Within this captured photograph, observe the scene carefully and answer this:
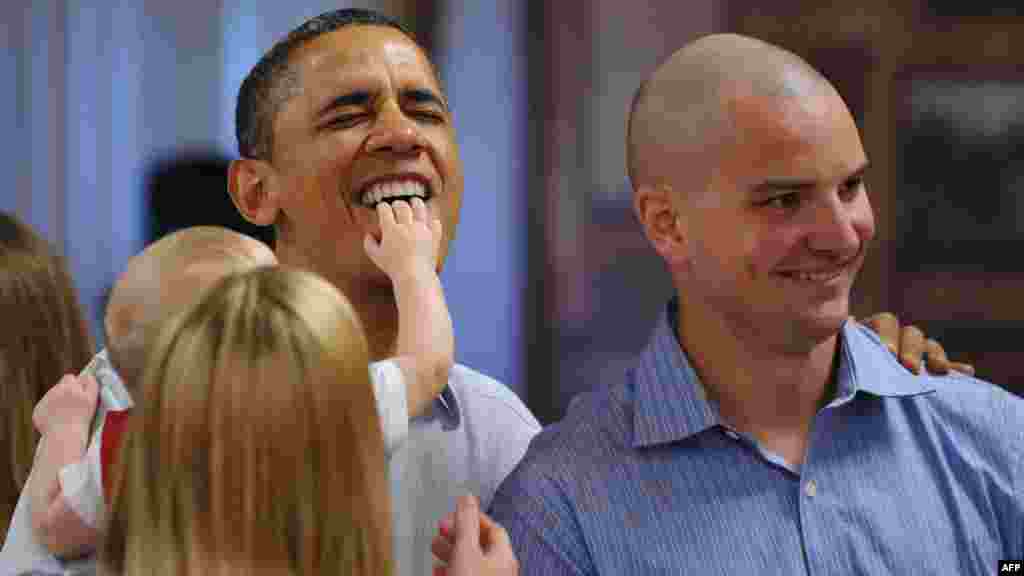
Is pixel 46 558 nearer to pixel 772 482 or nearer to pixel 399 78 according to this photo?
pixel 399 78

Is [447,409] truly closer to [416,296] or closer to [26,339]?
[416,296]

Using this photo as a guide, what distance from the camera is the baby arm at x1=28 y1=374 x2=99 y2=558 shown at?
4.65ft

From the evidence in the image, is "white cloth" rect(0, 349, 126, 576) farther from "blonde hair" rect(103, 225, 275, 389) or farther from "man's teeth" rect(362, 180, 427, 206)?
"man's teeth" rect(362, 180, 427, 206)

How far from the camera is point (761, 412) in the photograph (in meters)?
1.65

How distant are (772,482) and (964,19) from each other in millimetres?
1384

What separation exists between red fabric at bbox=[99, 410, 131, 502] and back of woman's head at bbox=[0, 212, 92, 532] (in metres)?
0.36

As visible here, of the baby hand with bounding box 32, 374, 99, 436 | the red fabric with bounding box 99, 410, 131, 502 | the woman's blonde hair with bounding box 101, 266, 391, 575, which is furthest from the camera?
the baby hand with bounding box 32, 374, 99, 436

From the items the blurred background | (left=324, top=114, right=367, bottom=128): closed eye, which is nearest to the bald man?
(left=324, top=114, right=367, bottom=128): closed eye

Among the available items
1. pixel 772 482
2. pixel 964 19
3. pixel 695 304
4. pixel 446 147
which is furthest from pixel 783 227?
pixel 964 19

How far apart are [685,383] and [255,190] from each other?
54cm

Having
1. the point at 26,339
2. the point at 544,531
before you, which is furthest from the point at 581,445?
the point at 26,339

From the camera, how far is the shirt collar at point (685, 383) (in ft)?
5.31

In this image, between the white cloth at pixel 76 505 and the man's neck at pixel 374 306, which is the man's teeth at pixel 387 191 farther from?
the white cloth at pixel 76 505

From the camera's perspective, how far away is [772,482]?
5.28 feet
